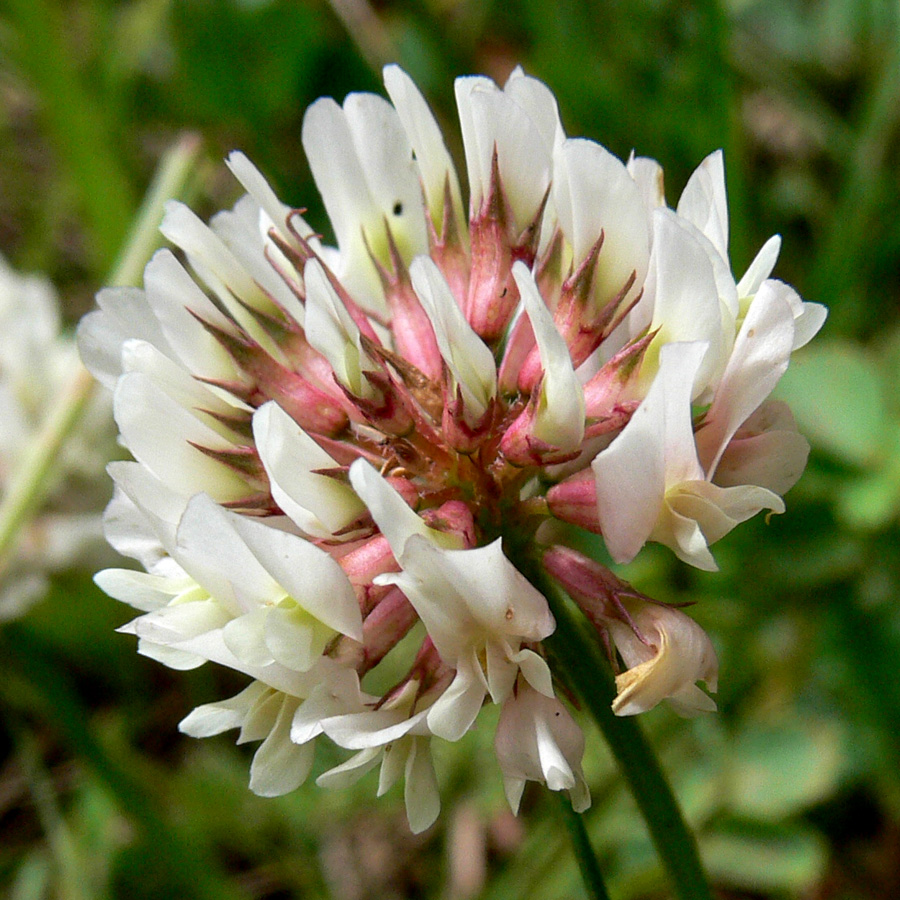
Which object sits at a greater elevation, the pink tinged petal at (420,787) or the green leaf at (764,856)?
the pink tinged petal at (420,787)

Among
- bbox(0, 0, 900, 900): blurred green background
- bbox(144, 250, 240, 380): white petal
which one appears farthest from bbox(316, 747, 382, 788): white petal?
bbox(0, 0, 900, 900): blurred green background

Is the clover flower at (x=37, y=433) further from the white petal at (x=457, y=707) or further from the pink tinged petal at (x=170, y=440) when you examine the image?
the white petal at (x=457, y=707)

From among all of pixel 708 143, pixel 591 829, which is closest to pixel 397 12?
pixel 708 143

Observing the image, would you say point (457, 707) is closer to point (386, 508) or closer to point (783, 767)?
point (386, 508)

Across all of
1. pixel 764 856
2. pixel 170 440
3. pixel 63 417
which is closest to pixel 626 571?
pixel 764 856

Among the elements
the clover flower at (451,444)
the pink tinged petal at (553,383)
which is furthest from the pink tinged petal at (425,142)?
the pink tinged petal at (553,383)

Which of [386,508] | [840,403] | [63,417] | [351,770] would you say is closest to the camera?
[386,508]
